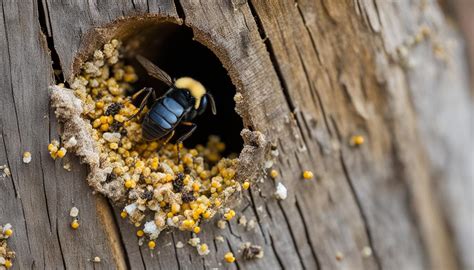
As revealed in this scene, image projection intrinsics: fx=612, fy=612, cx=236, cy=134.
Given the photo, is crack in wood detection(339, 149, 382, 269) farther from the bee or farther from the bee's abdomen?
the bee's abdomen

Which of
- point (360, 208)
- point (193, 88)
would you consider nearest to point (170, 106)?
point (193, 88)

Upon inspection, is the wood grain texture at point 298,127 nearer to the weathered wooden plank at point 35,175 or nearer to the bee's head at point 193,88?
the weathered wooden plank at point 35,175

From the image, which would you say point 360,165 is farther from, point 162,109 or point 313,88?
point 162,109

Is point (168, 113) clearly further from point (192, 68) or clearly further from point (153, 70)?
point (192, 68)

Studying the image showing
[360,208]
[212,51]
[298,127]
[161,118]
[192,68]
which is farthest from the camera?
[192,68]

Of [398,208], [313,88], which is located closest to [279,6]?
[313,88]

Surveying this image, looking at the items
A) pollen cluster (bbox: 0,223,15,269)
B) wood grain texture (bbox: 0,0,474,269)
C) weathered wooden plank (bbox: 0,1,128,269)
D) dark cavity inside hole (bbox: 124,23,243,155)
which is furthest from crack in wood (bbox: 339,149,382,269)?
pollen cluster (bbox: 0,223,15,269)
